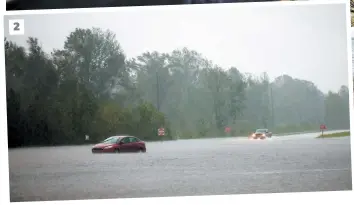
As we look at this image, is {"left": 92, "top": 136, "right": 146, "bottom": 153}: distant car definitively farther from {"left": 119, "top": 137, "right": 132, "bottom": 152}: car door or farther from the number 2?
the number 2

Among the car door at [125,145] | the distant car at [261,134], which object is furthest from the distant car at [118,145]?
the distant car at [261,134]

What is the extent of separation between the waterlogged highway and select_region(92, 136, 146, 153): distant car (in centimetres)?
6

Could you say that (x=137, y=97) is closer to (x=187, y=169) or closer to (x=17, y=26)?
(x=187, y=169)

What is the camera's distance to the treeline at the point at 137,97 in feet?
27.6

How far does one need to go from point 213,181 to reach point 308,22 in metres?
1.87

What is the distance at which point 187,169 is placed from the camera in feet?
27.6

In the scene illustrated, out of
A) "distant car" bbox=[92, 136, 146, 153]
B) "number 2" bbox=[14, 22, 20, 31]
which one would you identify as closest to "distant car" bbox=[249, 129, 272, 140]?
"distant car" bbox=[92, 136, 146, 153]

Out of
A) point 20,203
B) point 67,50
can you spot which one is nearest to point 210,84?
point 67,50

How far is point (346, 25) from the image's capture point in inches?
331

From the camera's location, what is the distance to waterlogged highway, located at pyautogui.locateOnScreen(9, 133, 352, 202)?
8.35m

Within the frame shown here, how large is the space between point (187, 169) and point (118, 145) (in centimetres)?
74

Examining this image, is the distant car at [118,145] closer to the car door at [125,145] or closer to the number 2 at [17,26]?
the car door at [125,145]

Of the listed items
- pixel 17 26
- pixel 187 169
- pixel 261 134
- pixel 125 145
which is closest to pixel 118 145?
pixel 125 145

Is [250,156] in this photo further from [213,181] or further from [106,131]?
[106,131]
